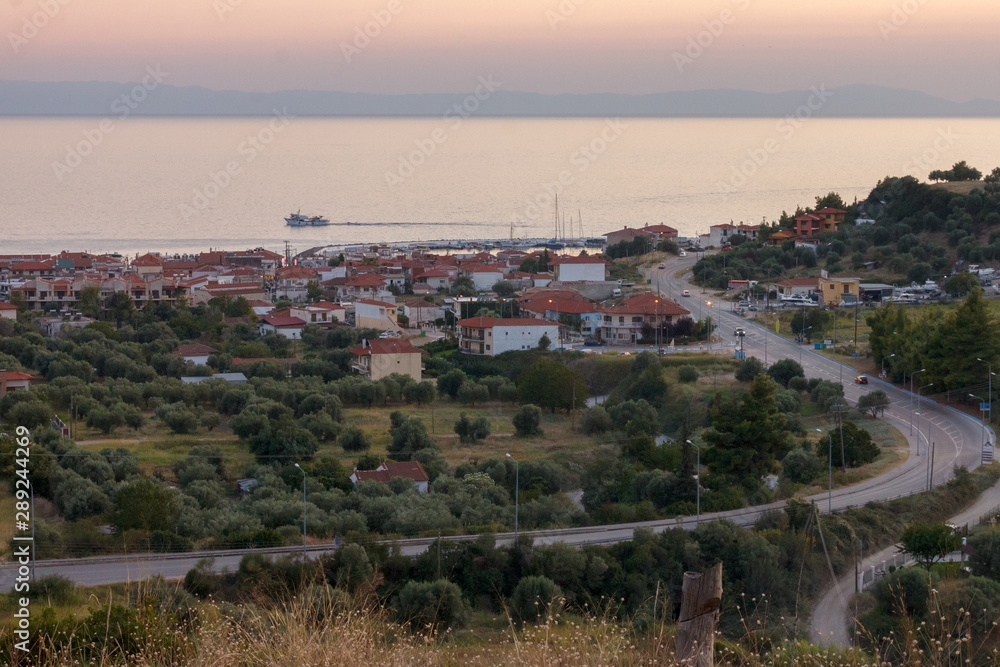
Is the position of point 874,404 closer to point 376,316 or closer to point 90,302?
point 376,316

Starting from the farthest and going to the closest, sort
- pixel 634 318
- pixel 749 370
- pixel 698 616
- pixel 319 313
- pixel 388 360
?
pixel 319 313 < pixel 634 318 < pixel 388 360 < pixel 749 370 < pixel 698 616

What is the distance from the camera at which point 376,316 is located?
78.7ft

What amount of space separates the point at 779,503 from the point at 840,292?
13.5 m

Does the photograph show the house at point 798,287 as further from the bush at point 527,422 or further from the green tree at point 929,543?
the green tree at point 929,543

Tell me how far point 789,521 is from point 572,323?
1285 centimetres

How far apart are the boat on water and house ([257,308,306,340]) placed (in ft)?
84.9

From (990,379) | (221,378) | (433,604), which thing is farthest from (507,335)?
(433,604)

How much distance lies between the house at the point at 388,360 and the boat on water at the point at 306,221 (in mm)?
31333

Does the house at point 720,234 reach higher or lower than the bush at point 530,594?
higher

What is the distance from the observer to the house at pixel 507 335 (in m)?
20.5

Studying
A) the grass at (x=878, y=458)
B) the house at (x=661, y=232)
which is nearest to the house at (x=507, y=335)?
the grass at (x=878, y=458)

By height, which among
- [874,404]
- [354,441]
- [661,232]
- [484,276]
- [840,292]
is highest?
[661,232]

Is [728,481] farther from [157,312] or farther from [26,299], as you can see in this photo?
[26,299]

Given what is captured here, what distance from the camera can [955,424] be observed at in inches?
561
